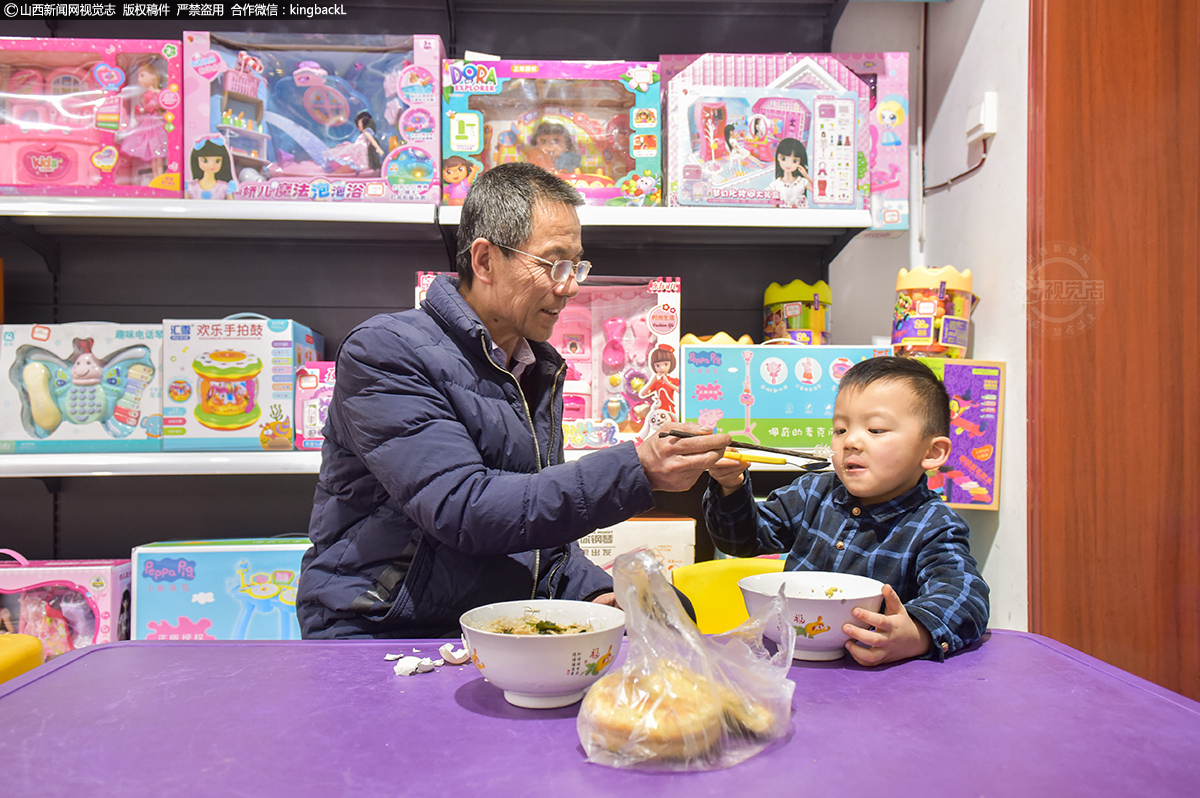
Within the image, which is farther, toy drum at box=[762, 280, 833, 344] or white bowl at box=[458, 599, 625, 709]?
toy drum at box=[762, 280, 833, 344]

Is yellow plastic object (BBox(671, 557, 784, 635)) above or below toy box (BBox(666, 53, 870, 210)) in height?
below

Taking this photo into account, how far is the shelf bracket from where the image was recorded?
1944 mm

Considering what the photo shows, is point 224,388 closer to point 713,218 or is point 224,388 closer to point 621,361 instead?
point 621,361

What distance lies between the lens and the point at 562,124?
1914 mm

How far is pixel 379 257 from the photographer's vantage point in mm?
2221

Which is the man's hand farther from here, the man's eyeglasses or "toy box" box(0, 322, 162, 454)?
"toy box" box(0, 322, 162, 454)

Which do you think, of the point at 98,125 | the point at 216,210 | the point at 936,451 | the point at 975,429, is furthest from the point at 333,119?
the point at 975,429

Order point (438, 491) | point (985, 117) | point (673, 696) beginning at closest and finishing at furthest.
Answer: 1. point (673, 696)
2. point (438, 491)
3. point (985, 117)

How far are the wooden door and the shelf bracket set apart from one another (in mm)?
2642

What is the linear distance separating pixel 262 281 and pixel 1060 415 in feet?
7.29

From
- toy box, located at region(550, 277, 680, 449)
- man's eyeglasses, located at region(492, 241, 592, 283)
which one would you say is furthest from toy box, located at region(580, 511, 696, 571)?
man's eyeglasses, located at region(492, 241, 592, 283)

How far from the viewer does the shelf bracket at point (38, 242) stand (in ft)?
6.38

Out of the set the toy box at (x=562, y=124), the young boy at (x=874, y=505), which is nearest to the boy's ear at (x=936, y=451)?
the young boy at (x=874, y=505)

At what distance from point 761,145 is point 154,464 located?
1702 mm
